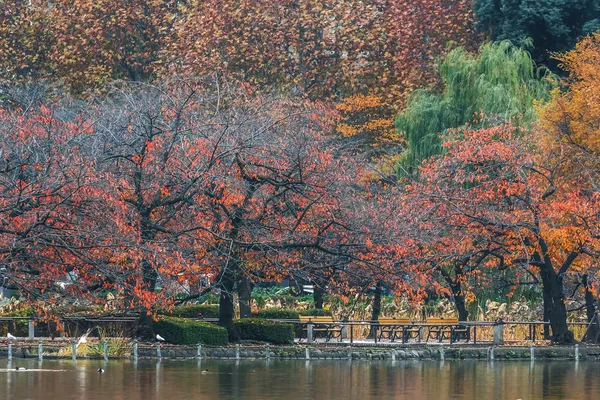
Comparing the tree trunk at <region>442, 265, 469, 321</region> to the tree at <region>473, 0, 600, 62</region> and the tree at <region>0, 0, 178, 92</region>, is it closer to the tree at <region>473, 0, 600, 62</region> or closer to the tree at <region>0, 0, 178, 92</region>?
the tree at <region>473, 0, 600, 62</region>

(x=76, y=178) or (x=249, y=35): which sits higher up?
(x=249, y=35)

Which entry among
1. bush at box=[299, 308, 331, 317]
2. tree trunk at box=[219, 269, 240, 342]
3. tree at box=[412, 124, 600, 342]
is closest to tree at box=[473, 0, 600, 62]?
tree at box=[412, 124, 600, 342]

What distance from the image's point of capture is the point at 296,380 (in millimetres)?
33469

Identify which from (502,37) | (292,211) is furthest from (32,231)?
(502,37)

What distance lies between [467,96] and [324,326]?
44.0 ft

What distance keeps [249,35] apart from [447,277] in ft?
80.0

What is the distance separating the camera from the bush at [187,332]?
136ft

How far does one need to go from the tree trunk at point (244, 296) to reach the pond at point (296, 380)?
18.5ft

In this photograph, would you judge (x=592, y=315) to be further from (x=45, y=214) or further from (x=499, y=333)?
(x=45, y=214)

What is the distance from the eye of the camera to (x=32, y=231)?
34906 millimetres

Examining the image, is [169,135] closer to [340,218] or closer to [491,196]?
[340,218]

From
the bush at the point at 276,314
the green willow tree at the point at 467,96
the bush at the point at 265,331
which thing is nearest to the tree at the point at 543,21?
the green willow tree at the point at 467,96

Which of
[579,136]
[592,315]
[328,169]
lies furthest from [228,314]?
[579,136]

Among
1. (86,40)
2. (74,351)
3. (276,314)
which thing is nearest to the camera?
(74,351)
